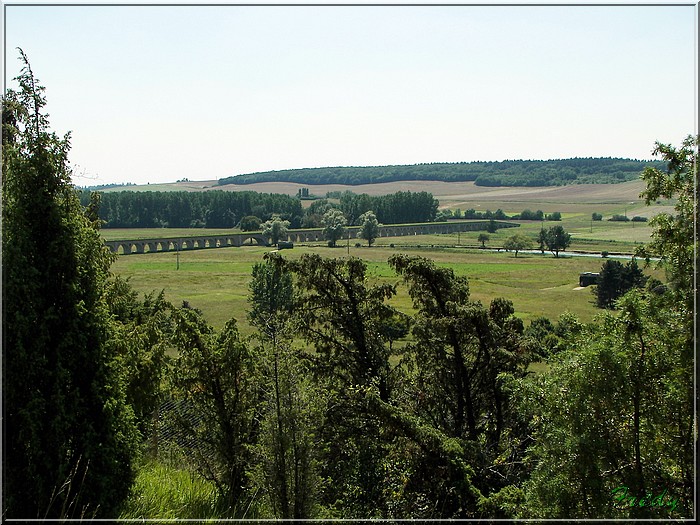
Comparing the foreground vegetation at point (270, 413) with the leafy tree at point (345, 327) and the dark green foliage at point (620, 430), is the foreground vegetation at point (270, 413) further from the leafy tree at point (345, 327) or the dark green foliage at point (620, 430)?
the leafy tree at point (345, 327)

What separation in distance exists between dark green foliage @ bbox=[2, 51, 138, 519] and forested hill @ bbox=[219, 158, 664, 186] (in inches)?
4422

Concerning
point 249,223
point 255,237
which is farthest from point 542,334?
point 249,223

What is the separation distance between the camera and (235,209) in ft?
310

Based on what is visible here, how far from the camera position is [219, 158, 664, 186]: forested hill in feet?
395

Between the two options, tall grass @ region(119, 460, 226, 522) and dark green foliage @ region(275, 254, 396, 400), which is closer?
tall grass @ region(119, 460, 226, 522)

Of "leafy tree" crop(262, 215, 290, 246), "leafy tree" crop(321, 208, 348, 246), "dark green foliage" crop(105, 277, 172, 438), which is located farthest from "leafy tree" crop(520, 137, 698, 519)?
"leafy tree" crop(262, 215, 290, 246)

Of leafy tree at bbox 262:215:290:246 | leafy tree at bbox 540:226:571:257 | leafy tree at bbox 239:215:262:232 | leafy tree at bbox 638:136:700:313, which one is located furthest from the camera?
leafy tree at bbox 239:215:262:232

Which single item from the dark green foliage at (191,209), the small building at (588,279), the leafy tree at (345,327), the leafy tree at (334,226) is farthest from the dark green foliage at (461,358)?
the leafy tree at (334,226)

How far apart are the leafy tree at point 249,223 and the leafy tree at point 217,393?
7952 centimetres

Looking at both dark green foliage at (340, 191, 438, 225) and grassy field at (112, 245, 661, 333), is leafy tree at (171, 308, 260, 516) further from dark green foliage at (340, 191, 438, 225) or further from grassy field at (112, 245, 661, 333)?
dark green foliage at (340, 191, 438, 225)

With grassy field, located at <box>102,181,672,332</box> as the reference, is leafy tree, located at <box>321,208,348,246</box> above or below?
above

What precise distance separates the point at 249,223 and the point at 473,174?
8487 cm

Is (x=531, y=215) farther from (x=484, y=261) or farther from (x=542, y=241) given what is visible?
(x=484, y=261)

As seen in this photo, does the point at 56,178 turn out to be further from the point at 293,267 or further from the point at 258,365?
the point at 293,267
